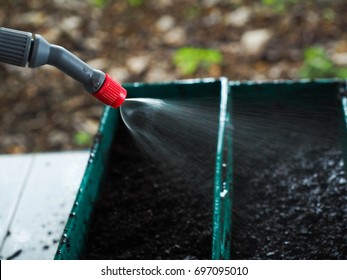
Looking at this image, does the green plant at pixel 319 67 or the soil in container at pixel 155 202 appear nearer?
the soil in container at pixel 155 202

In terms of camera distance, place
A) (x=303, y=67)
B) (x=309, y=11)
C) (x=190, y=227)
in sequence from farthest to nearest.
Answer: (x=309, y=11) → (x=303, y=67) → (x=190, y=227)

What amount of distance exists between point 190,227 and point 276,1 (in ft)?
7.57

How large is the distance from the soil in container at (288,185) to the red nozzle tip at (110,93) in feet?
2.56

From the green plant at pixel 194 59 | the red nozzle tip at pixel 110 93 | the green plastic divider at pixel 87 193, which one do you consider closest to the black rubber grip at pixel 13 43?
the red nozzle tip at pixel 110 93

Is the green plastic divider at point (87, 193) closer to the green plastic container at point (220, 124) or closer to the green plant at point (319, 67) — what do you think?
the green plastic container at point (220, 124)

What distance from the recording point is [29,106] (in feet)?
11.1

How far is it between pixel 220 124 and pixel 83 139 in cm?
135

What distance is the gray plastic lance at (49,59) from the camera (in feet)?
4.13

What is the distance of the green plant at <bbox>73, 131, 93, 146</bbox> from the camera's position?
3.10 meters

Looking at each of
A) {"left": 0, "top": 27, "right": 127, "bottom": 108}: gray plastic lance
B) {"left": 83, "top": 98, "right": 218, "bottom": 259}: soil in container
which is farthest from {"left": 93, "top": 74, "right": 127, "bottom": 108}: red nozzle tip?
{"left": 83, "top": 98, "right": 218, "bottom": 259}: soil in container

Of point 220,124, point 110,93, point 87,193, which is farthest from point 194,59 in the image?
point 110,93

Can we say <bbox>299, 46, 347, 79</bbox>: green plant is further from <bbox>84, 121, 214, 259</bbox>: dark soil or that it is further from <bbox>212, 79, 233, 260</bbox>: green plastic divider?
<bbox>84, 121, 214, 259</bbox>: dark soil

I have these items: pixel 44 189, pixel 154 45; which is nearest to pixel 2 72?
pixel 154 45
